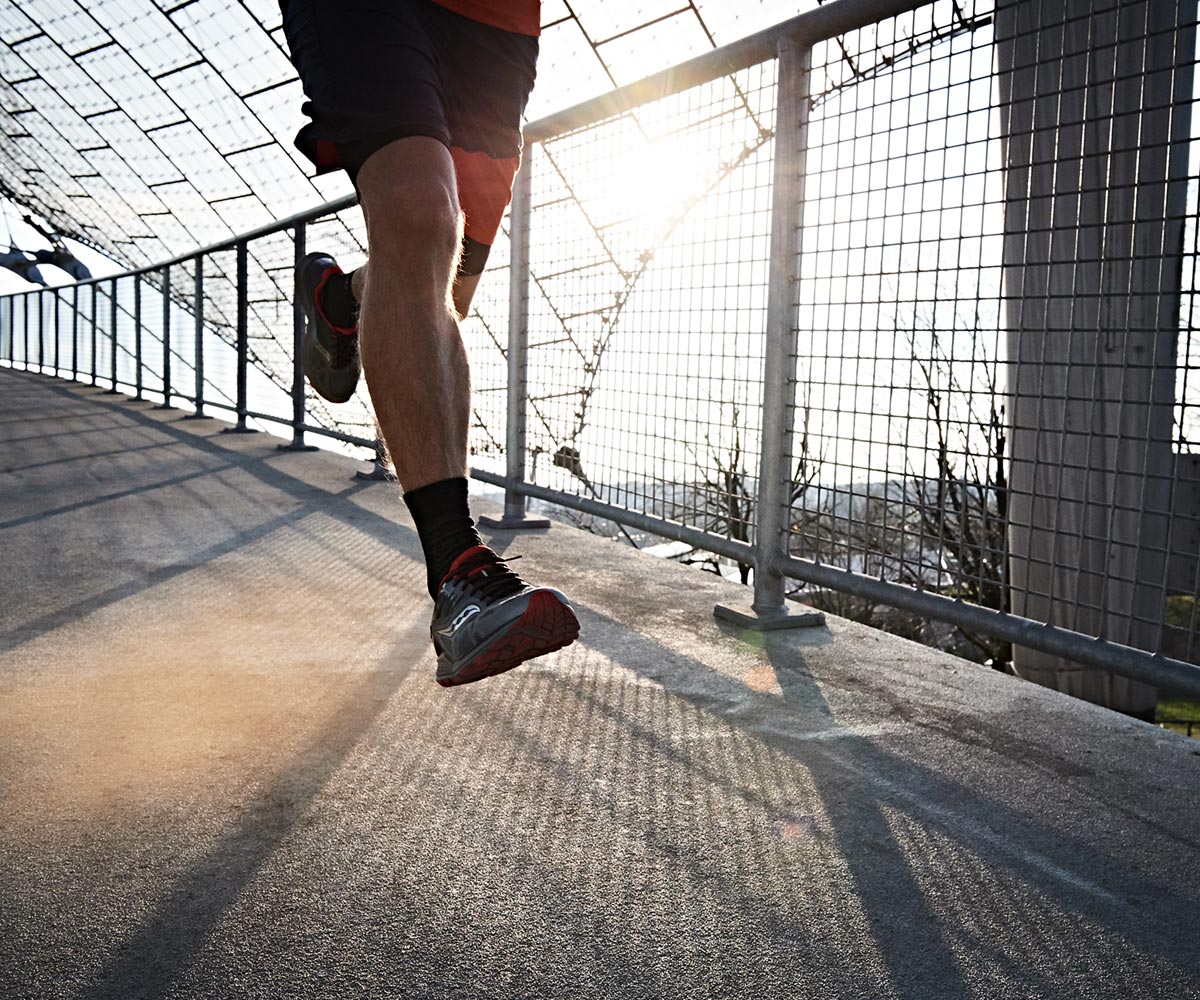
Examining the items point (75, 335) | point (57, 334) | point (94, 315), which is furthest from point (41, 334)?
point (94, 315)

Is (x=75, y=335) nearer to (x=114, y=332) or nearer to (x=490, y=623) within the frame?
(x=114, y=332)

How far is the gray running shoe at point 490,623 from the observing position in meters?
1.29

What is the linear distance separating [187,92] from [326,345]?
796 inches

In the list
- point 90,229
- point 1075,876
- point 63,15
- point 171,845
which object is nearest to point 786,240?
point 1075,876

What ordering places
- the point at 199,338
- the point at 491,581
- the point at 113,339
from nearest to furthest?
1. the point at 491,581
2. the point at 199,338
3. the point at 113,339

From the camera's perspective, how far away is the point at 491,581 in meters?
1.35

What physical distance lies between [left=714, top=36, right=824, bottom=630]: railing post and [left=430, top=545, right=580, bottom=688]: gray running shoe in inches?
40.2

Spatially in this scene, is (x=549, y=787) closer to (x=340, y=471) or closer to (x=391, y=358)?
(x=391, y=358)

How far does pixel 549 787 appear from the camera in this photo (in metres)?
1.33

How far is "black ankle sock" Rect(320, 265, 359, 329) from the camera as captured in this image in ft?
6.98

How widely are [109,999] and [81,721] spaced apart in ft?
2.49

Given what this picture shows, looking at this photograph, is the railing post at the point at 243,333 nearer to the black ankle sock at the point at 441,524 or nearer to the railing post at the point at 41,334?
the black ankle sock at the point at 441,524

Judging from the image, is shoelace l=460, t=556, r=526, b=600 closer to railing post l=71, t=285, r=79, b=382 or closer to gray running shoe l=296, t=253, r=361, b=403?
gray running shoe l=296, t=253, r=361, b=403

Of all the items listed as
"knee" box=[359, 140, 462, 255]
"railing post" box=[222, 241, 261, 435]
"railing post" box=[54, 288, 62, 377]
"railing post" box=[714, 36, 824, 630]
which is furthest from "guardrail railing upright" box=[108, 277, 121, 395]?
"knee" box=[359, 140, 462, 255]
